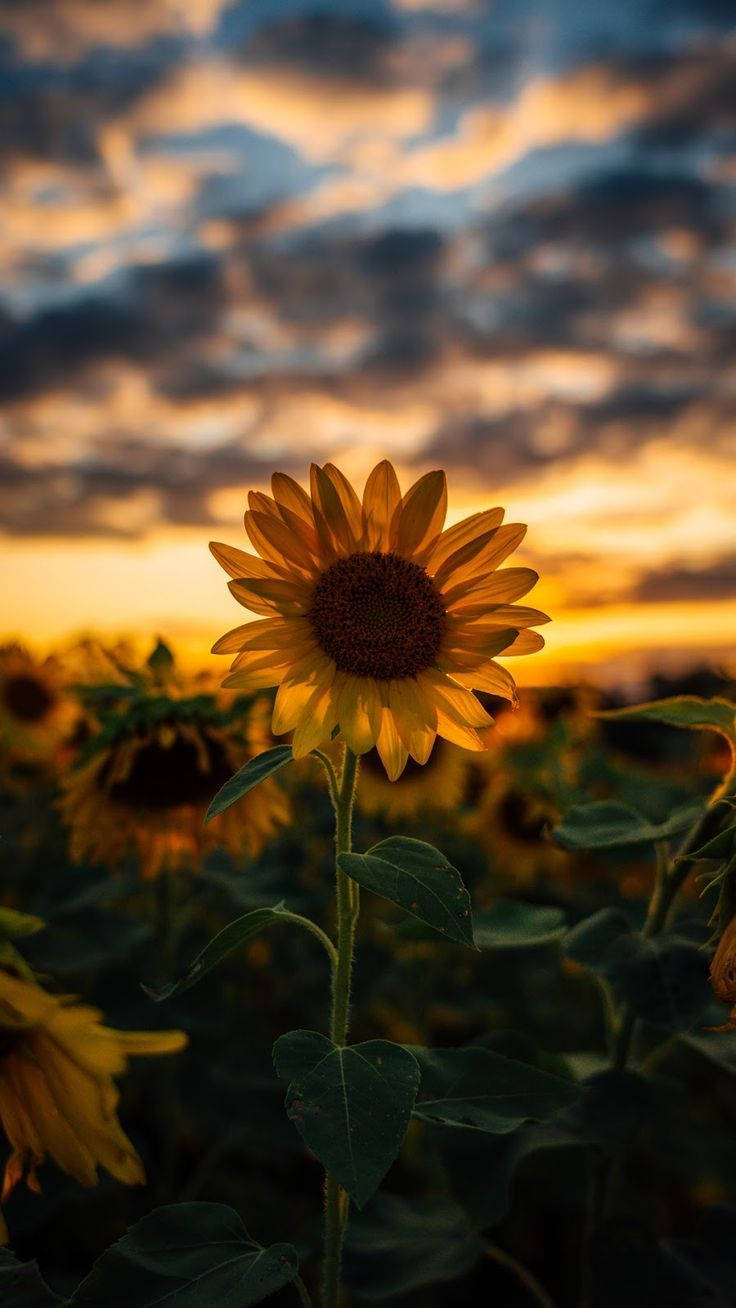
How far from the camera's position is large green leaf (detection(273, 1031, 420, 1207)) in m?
1.22

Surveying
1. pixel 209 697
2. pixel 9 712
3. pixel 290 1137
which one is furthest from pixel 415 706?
pixel 9 712

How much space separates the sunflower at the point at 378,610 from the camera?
1.75 meters

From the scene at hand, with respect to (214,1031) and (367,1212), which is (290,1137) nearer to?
(214,1031)

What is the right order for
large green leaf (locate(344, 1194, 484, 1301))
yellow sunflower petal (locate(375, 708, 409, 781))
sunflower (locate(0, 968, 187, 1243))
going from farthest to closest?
large green leaf (locate(344, 1194, 484, 1301)) < yellow sunflower petal (locate(375, 708, 409, 781)) < sunflower (locate(0, 968, 187, 1243))

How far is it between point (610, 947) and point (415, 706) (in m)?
0.58

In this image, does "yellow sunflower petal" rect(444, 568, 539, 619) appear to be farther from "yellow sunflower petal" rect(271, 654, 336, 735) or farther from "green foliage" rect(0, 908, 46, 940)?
"green foliage" rect(0, 908, 46, 940)

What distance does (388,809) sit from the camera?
18.2ft

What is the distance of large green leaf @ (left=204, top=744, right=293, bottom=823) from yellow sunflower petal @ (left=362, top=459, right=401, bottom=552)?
410 millimetres

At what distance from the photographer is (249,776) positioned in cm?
152

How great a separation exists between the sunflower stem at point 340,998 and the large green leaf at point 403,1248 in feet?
1.20

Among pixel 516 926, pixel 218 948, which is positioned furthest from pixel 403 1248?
pixel 218 948

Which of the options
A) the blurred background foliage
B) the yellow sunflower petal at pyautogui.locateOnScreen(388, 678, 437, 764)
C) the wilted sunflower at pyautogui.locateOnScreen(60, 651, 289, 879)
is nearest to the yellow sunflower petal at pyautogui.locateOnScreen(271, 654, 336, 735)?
the yellow sunflower petal at pyautogui.locateOnScreen(388, 678, 437, 764)

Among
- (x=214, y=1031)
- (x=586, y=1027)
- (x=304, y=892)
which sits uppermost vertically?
(x=304, y=892)

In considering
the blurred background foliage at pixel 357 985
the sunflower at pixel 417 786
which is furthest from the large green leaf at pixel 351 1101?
the sunflower at pixel 417 786
